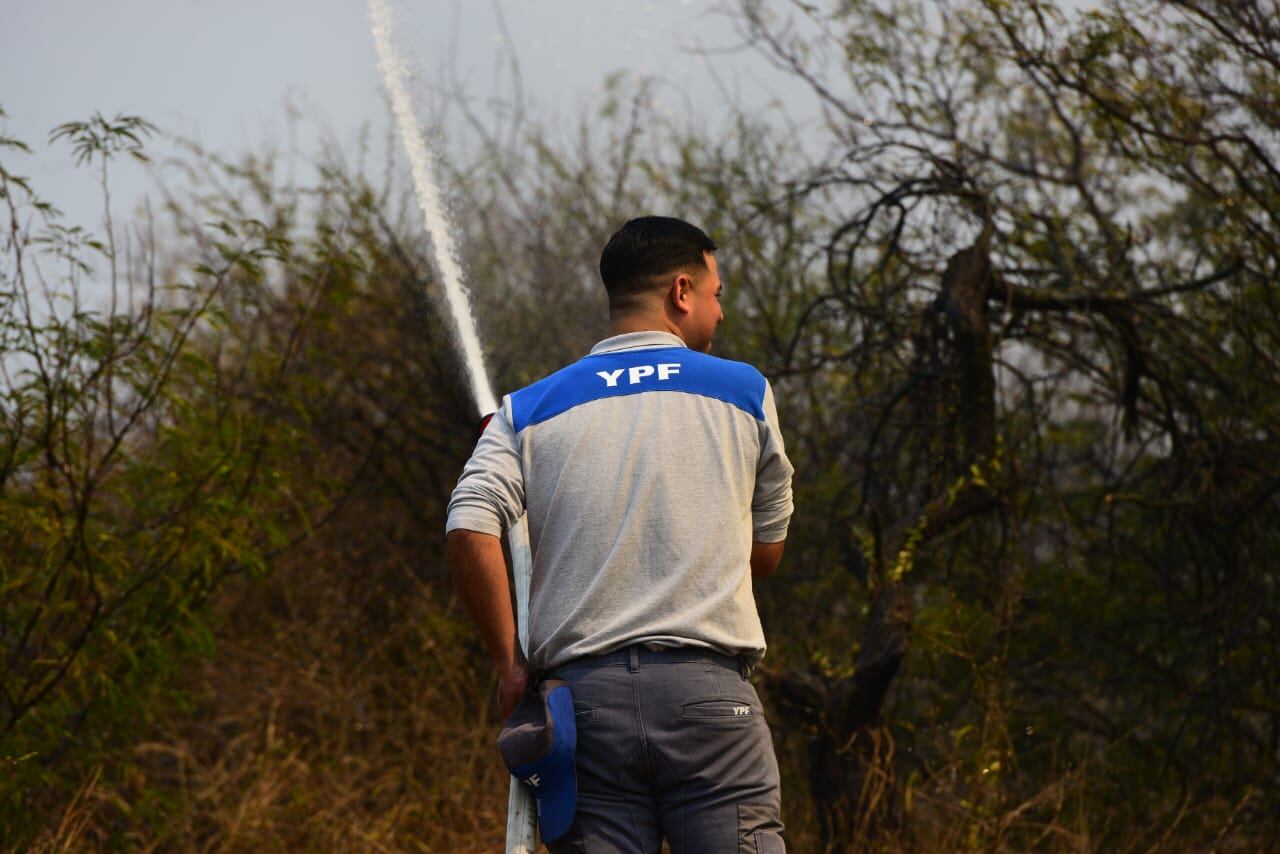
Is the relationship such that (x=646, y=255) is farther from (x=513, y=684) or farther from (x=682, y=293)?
(x=513, y=684)

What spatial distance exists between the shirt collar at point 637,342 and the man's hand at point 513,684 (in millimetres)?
591

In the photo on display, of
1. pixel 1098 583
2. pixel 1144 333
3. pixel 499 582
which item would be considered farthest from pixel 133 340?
pixel 1098 583

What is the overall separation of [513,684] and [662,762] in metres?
0.32

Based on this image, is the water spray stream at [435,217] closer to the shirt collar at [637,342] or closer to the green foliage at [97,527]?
the green foliage at [97,527]

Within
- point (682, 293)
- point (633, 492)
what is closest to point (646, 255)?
point (682, 293)

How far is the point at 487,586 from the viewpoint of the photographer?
95.8 inches

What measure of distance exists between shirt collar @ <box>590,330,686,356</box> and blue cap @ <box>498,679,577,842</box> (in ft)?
2.01

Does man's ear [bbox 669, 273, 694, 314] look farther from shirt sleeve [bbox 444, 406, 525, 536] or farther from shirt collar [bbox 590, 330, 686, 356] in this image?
shirt sleeve [bbox 444, 406, 525, 536]

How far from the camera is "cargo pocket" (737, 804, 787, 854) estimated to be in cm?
235

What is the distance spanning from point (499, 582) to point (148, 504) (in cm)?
296

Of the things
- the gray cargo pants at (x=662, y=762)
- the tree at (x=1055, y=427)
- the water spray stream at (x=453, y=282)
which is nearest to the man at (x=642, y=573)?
the gray cargo pants at (x=662, y=762)

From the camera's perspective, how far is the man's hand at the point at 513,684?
2504mm

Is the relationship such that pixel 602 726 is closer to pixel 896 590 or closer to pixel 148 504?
pixel 896 590

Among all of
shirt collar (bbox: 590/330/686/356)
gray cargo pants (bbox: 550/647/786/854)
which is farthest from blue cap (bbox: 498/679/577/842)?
shirt collar (bbox: 590/330/686/356)
